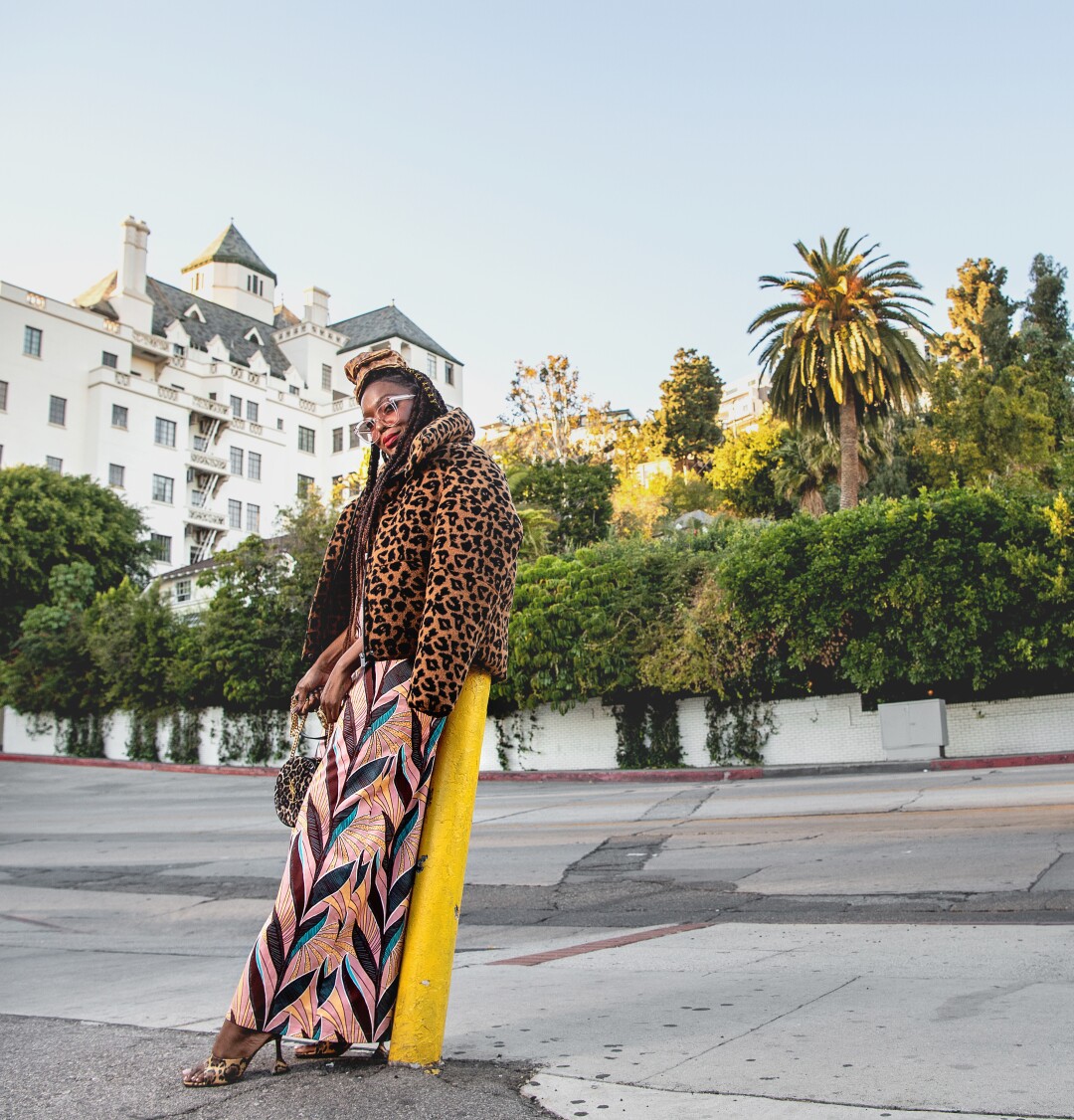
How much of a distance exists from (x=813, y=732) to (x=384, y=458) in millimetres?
22003

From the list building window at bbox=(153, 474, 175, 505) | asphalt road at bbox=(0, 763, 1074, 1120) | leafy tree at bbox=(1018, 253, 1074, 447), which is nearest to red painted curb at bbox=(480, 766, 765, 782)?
asphalt road at bbox=(0, 763, 1074, 1120)

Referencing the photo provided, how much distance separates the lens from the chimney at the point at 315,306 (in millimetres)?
81875

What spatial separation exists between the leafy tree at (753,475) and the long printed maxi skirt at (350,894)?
158ft

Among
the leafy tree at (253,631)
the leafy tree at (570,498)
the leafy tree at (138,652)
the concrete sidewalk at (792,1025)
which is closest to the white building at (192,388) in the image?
the leafy tree at (570,498)

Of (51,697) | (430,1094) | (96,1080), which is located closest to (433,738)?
(430,1094)

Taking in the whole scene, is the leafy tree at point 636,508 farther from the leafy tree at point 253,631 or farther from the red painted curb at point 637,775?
the red painted curb at point 637,775

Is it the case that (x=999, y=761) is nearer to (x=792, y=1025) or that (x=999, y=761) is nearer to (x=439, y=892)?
(x=792, y=1025)

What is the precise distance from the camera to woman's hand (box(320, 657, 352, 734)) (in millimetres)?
3195

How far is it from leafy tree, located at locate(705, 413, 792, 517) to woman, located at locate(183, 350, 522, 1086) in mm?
47825

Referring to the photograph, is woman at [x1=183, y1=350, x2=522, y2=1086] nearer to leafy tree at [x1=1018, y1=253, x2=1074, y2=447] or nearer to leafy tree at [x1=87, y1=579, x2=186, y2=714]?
leafy tree at [x1=87, y1=579, x2=186, y2=714]

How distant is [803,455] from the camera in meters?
43.3

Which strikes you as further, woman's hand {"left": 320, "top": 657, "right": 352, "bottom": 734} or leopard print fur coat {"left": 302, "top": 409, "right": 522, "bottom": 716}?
woman's hand {"left": 320, "top": 657, "right": 352, "bottom": 734}

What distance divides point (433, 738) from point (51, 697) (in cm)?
3825

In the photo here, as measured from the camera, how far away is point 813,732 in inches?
949
